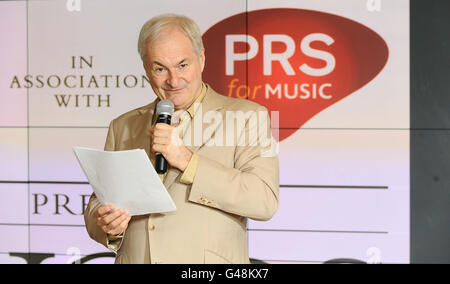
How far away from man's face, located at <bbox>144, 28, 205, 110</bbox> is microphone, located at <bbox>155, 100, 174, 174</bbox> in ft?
0.28

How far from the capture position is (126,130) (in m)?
1.59

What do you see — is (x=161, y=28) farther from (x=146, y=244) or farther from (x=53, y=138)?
(x=53, y=138)

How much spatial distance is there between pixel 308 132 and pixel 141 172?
5.34 feet

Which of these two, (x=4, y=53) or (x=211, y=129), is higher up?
(x=4, y=53)

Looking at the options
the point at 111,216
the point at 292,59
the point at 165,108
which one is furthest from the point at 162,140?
the point at 292,59

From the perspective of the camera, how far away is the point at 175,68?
1.49 metres

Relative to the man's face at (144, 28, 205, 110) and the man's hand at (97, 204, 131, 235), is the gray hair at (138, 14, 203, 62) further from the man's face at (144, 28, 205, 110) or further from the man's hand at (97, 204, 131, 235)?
the man's hand at (97, 204, 131, 235)

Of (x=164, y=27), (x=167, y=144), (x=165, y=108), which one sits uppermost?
(x=164, y=27)

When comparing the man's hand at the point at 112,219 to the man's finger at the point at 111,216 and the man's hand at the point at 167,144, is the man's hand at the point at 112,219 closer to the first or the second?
the man's finger at the point at 111,216

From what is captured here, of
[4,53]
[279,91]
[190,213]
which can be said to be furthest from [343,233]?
[4,53]

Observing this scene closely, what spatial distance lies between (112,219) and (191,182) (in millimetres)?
264

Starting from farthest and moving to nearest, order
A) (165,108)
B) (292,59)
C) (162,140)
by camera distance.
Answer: (292,59) → (165,108) → (162,140)

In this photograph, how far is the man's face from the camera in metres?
1.46

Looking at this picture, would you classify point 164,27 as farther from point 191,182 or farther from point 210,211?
point 210,211
